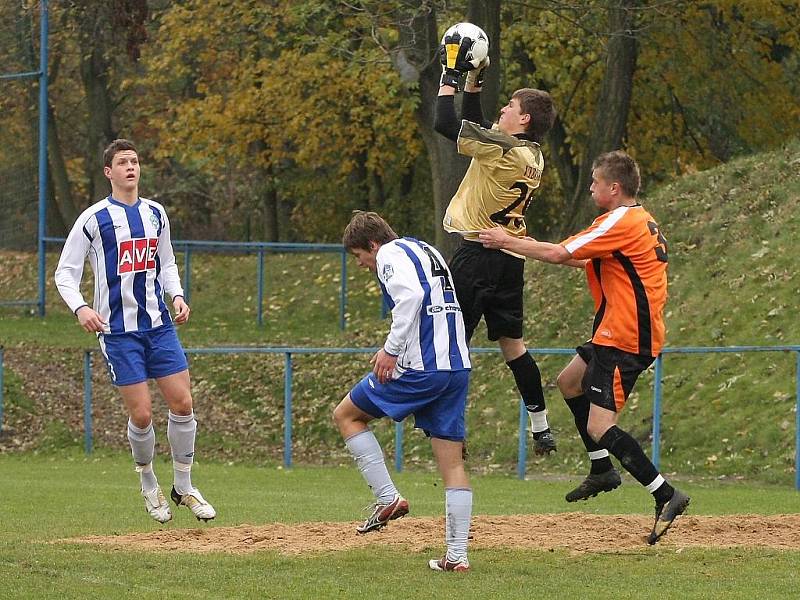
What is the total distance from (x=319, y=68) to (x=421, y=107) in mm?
9406

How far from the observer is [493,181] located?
928 centimetres

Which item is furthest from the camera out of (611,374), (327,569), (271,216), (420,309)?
(271,216)

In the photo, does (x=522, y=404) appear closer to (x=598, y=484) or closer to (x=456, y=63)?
(x=598, y=484)

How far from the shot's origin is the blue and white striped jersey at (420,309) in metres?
8.01

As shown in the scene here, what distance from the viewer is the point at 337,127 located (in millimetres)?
34469

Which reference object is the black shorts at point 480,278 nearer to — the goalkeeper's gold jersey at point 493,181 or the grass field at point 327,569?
the goalkeeper's gold jersey at point 493,181

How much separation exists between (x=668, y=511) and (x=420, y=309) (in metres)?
2.23

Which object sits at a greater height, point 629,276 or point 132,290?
point 629,276

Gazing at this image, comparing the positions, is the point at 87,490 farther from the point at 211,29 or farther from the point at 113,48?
the point at 113,48

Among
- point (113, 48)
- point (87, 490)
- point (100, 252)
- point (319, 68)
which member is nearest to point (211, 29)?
point (319, 68)

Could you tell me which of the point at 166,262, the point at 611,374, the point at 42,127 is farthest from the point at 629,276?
the point at 42,127

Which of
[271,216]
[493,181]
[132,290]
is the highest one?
[493,181]

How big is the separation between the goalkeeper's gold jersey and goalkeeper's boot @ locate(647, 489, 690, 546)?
1958mm

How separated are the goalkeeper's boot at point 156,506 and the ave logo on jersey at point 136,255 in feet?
5.11
